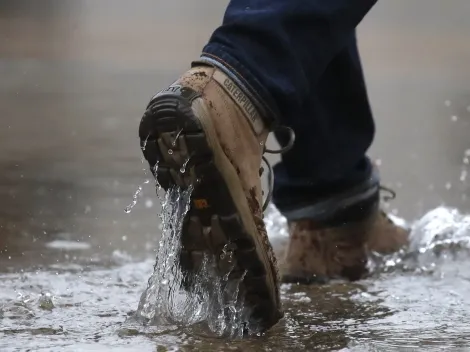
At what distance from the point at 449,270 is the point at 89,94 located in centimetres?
291

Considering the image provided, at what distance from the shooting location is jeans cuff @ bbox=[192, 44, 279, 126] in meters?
1.36

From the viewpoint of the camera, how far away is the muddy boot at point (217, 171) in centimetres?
128

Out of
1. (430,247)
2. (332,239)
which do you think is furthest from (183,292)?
(430,247)

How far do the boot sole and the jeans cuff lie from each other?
9 centimetres

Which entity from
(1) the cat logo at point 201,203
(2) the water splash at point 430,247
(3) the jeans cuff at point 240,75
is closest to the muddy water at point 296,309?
(2) the water splash at point 430,247

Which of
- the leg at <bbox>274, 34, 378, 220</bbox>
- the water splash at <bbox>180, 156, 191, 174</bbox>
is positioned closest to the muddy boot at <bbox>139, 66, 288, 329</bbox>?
the water splash at <bbox>180, 156, 191, 174</bbox>

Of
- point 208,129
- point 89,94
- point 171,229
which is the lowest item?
point 171,229

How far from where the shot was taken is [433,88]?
5.13m

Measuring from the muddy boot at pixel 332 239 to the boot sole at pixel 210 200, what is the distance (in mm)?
413

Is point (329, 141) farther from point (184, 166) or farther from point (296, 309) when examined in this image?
point (184, 166)

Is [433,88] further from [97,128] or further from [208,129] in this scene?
[208,129]

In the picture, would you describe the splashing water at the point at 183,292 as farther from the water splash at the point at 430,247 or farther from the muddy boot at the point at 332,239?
the water splash at the point at 430,247

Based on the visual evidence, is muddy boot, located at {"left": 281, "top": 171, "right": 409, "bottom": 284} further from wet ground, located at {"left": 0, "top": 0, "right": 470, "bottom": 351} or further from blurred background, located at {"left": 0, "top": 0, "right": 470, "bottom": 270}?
blurred background, located at {"left": 0, "top": 0, "right": 470, "bottom": 270}

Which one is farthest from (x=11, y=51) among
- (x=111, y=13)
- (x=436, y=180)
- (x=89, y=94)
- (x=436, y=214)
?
(x=436, y=214)
